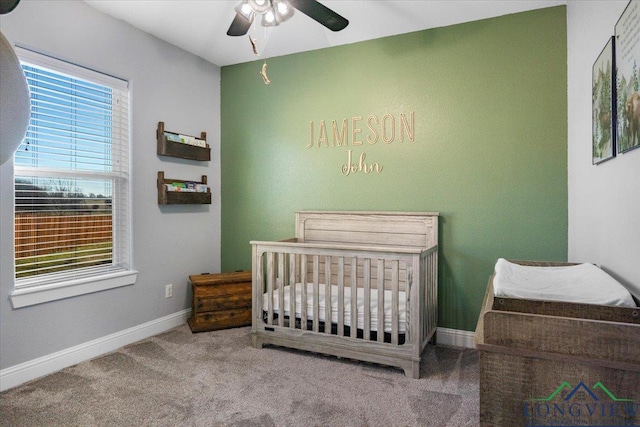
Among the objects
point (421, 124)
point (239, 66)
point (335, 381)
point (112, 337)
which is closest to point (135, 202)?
point (112, 337)

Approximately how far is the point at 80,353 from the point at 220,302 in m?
0.98

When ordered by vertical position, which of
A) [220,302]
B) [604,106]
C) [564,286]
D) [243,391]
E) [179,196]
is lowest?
[243,391]

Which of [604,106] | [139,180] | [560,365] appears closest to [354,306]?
[560,365]

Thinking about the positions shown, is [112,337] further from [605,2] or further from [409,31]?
[605,2]

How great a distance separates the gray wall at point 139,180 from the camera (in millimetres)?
2178

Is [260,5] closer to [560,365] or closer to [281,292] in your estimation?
[281,292]

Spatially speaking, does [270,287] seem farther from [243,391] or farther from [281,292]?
[243,391]

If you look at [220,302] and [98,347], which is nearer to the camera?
[98,347]

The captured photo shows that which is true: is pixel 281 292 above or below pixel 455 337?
above

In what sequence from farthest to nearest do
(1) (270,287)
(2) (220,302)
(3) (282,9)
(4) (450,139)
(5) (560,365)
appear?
(2) (220,302)
(4) (450,139)
(1) (270,287)
(3) (282,9)
(5) (560,365)

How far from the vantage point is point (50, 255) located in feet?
7.91

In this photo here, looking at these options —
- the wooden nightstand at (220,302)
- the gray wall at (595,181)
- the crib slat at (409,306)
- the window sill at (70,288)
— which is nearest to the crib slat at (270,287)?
the wooden nightstand at (220,302)

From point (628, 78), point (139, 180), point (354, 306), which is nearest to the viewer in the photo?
point (628, 78)

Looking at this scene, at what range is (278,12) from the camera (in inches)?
81.0
